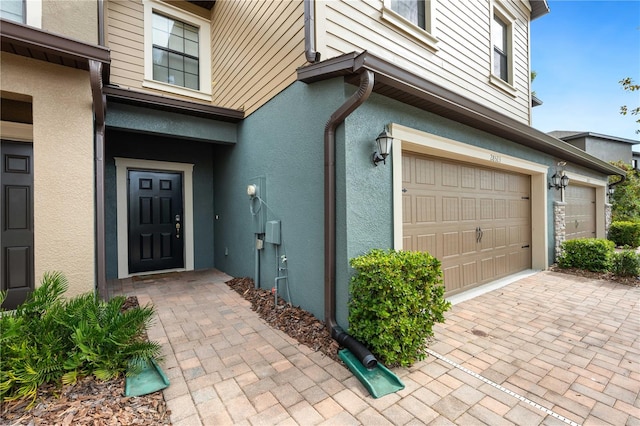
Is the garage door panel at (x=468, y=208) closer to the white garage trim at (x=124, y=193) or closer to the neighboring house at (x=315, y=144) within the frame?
the neighboring house at (x=315, y=144)

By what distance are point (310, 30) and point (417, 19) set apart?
7.61 feet

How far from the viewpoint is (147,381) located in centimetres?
213

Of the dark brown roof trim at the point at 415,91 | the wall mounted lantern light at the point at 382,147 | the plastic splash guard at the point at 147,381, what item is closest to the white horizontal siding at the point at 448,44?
the dark brown roof trim at the point at 415,91

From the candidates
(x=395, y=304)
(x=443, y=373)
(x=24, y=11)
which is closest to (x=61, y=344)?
(x=395, y=304)

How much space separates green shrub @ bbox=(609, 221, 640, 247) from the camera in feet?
29.7

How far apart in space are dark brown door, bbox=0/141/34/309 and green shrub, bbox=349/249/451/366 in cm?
395

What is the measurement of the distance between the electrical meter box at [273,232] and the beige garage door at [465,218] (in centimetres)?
169

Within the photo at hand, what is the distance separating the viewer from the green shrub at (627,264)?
17.1 ft

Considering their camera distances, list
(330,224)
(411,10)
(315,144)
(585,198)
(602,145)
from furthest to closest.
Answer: (602,145), (585,198), (411,10), (315,144), (330,224)

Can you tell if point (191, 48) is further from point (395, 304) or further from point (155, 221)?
point (395, 304)

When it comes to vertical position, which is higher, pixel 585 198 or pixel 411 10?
pixel 411 10

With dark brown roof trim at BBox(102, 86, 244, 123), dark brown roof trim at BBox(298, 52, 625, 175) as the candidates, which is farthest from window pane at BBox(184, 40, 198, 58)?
dark brown roof trim at BBox(298, 52, 625, 175)

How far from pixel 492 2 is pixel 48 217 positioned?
26.3ft

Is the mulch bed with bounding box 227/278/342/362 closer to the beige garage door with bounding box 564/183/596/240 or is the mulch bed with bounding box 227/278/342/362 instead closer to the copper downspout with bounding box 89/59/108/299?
the copper downspout with bounding box 89/59/108/299
